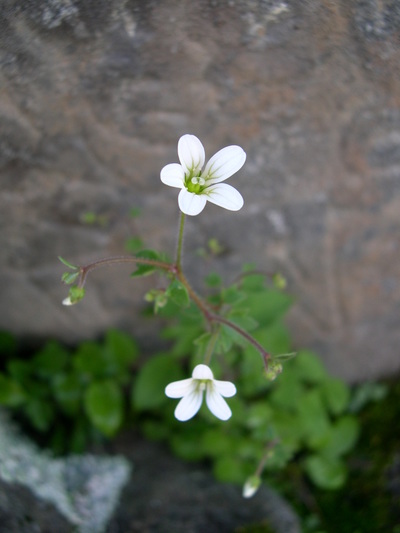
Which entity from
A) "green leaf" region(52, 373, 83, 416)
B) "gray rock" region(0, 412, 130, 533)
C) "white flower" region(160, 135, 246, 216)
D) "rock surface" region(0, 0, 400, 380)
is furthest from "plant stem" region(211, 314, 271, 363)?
"green leaf" region(52, 373, 83, 416)

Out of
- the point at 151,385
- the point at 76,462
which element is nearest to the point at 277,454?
the point at 151,385

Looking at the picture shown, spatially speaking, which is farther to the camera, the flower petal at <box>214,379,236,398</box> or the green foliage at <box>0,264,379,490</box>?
the green foliage at <box>0,264,379,490</box>

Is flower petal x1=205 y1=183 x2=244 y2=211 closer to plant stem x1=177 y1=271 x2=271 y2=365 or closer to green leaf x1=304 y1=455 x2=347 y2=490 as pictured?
plant stem x1=177 y1=271 x2=271 y2=365

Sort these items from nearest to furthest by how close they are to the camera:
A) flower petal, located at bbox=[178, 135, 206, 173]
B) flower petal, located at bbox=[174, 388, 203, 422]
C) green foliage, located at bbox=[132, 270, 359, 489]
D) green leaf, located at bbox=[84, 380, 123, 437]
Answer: flower petal, located at bbox=[178, 135, 206, 173] → flower petal, located at bbox=[174, 388, 203, 422] → green foliage, located at bbox=[132, 270, 359, 489] → green leaf, located at bbox=[84, 380, 123, 437]

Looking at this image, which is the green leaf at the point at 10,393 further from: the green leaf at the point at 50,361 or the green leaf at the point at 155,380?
the green leaf at the point at 155,380

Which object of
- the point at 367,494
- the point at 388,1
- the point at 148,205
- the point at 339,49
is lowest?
the point at 367,494

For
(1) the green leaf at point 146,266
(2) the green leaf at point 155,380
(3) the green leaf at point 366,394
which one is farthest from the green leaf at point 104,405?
(3) the green leaf at point 366,394

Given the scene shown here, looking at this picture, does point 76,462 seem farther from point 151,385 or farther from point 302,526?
point 302,526
